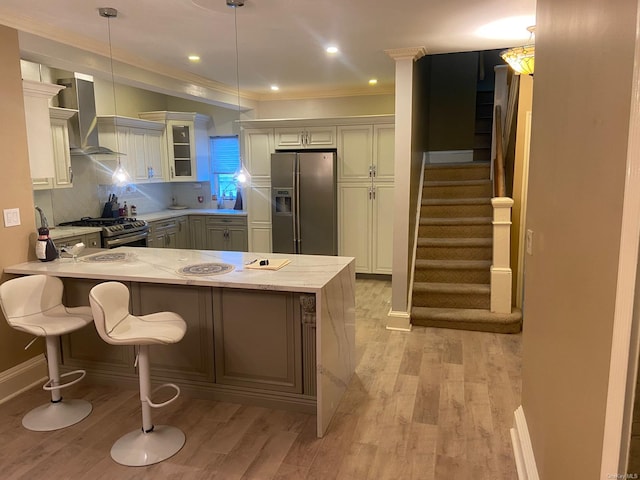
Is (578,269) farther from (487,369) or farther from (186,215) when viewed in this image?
(186,215)

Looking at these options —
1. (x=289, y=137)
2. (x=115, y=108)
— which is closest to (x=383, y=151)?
(x=289, y=137)

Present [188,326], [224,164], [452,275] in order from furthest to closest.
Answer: [224,164] < [452,275] < [188,326]

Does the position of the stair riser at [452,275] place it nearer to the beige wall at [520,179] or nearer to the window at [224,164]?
the beige wall at [520,179]

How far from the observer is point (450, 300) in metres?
4.62

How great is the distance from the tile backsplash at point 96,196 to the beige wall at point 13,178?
1763 millimetres

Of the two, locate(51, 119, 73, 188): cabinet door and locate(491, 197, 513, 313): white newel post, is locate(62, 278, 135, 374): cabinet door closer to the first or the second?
locate(51, 119, 73, 188): cabinet door

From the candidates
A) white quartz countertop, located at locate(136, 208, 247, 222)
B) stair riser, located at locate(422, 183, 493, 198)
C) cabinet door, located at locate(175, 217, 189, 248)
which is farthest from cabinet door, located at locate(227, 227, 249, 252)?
stair riser, located at locate(422, 183, 493, 198)

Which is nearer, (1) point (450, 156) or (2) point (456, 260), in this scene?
(2) point (456, 260)

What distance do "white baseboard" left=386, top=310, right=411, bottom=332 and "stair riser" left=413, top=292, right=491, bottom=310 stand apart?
0.36 metres

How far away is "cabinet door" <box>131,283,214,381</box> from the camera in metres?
3.01

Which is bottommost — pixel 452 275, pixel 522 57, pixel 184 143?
pixel 452 275

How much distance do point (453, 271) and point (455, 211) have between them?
893 mm

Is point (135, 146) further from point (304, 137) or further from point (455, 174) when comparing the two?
point (455, 174)

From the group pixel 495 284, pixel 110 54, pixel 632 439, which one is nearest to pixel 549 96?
pixel 632 439
